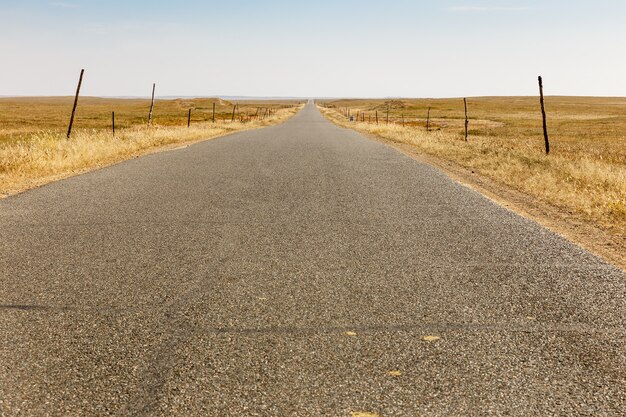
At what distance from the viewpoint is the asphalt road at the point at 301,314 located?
298cm

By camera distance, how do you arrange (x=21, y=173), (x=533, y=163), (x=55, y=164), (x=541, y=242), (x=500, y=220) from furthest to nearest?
1. (x=533, y=163)
2. (x=55, y=164)
3. (x=21, y=173)
4. (x=500, y=220)
5. (x=541, y=242)

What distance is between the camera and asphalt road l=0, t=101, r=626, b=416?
2.98 m

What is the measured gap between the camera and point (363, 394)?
2992mm

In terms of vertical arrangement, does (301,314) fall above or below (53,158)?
below

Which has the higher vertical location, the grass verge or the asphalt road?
the grass verge

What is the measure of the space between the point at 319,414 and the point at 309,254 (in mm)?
3122

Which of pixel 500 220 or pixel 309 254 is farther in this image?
pixel 500 220

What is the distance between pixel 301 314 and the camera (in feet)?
13.6

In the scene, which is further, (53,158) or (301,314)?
(53,158)

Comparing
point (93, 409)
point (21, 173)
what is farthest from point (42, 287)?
point (21, 173)

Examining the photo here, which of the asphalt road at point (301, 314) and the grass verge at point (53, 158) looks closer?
the asphalt road at point (301, 314)

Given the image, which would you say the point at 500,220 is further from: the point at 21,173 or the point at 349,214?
the point at 21,173

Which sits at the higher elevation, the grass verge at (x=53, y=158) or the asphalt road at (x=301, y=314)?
Answer: the grass verge at (x=53, y=158)

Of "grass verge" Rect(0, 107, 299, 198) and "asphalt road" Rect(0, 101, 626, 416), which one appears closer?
"asphalt road" Rect(0, 101, 626, 416)
